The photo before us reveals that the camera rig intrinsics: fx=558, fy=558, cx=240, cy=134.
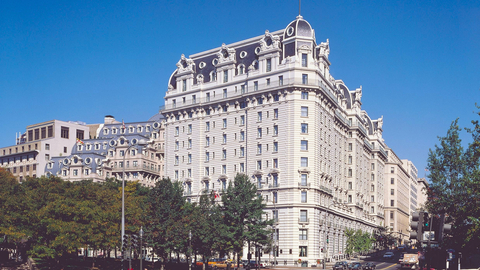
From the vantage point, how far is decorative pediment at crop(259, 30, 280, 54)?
349 feet

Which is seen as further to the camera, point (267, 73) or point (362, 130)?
point (362, 130)

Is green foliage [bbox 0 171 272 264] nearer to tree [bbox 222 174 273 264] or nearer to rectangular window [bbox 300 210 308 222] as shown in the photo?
tree [bbox 222 174 273 264]

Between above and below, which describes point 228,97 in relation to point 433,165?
above

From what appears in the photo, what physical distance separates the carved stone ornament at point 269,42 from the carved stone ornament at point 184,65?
64.8ft

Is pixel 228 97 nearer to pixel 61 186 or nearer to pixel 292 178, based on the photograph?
pixel 292 178

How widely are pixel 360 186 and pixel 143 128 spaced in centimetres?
6052

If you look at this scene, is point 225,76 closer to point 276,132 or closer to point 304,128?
point 276,132

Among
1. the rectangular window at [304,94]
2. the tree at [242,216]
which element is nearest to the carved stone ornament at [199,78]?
the rectangular window at [304,94]

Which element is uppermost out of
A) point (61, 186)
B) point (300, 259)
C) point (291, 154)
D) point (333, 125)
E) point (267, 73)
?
point (267, 73)

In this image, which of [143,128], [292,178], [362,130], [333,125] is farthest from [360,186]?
[143,128]

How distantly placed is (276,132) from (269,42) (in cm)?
1811

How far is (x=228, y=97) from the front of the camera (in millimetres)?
113062

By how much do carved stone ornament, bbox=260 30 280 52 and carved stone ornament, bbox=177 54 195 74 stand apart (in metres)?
19.8

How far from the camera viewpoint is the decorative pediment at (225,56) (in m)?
114
